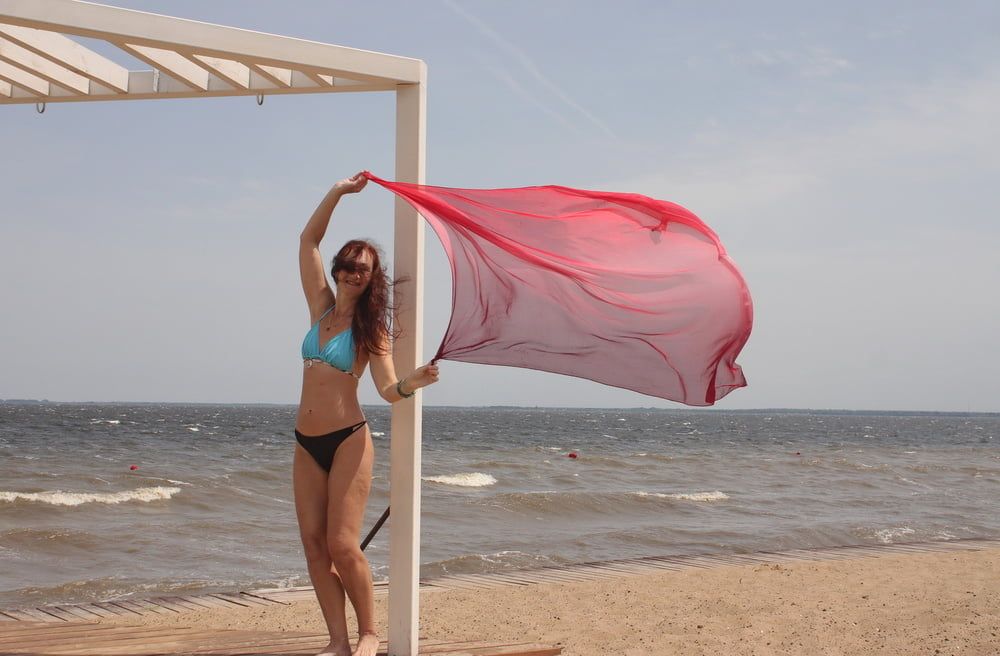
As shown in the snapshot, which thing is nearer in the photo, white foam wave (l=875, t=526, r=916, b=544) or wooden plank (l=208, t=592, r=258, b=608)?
wooden plank (l=208, t=592, r=258, b=608)

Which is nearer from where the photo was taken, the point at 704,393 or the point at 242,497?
the point at 704,393

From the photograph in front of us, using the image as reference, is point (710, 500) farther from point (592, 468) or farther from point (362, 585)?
point (362, 585)

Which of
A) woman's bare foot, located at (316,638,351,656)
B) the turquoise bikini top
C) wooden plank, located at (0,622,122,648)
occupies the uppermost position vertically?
the turquoise bikini top

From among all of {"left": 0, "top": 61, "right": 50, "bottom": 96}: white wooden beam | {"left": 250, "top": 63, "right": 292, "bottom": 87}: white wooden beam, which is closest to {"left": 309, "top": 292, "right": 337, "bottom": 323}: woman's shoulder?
{"left": 250, "top": 63, "right": 292, "bottom": 87}: white wooden beam

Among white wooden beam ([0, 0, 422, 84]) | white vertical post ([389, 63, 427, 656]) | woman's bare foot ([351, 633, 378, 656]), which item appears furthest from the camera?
white vertical post ([389, 63, 427, 656])

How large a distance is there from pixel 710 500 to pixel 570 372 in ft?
53.4

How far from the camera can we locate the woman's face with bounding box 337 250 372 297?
12.7 ft

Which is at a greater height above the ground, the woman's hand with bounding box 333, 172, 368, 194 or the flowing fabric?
the woman's hand with bounding box 333, 172, 368, 194

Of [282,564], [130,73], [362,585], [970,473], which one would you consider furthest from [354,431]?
[970,473]

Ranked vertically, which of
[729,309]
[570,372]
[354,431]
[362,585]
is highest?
[729,309]

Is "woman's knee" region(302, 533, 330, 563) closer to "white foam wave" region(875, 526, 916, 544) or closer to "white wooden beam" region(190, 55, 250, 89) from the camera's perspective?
"white wooden beam" region(190, 55, 250, 89)

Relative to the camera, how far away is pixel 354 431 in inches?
153

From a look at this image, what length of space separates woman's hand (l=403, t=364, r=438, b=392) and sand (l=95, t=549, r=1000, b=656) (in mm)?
2111

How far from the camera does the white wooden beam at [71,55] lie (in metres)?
4.22
